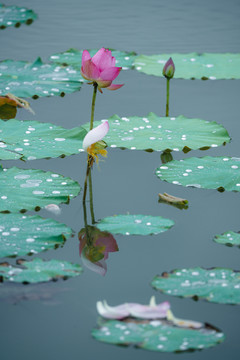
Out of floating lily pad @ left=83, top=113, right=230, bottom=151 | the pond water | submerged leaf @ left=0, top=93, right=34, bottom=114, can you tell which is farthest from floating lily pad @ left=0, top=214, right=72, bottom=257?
submerged leaf @ left=0, top=93, right=34, bottom=114

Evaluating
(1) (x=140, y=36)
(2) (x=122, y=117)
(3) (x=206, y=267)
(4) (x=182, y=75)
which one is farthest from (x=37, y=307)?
(1) (x=140, y=36)

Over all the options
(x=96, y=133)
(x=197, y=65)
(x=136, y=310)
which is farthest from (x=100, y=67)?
(x=197, y=65)

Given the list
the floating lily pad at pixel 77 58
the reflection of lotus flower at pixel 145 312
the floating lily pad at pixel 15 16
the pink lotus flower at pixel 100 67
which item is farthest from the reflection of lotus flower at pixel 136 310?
the floating lily pad at pixel 15 16

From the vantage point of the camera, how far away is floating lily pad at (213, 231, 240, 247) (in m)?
1.98

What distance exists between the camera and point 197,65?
3.54 metres

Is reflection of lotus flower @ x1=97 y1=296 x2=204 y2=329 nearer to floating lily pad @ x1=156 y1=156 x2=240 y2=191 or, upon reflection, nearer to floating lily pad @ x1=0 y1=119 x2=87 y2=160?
floating lily pad @ x1=156 y1=156 x2=240 y2=191

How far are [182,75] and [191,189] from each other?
1.18 metres

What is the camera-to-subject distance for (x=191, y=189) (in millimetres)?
2381

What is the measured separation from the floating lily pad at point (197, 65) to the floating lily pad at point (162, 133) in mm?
619

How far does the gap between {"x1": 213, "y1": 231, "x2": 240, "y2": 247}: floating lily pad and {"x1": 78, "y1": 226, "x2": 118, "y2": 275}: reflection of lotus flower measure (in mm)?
316

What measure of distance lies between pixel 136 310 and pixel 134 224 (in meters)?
0.44

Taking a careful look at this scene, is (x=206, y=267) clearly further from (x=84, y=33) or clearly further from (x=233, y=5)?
(x=233, y=5)

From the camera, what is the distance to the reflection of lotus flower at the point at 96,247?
192 centimetres

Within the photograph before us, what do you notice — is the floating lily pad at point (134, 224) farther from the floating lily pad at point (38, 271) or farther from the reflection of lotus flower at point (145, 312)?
the reflection of lotus flower at point (145, 312)
